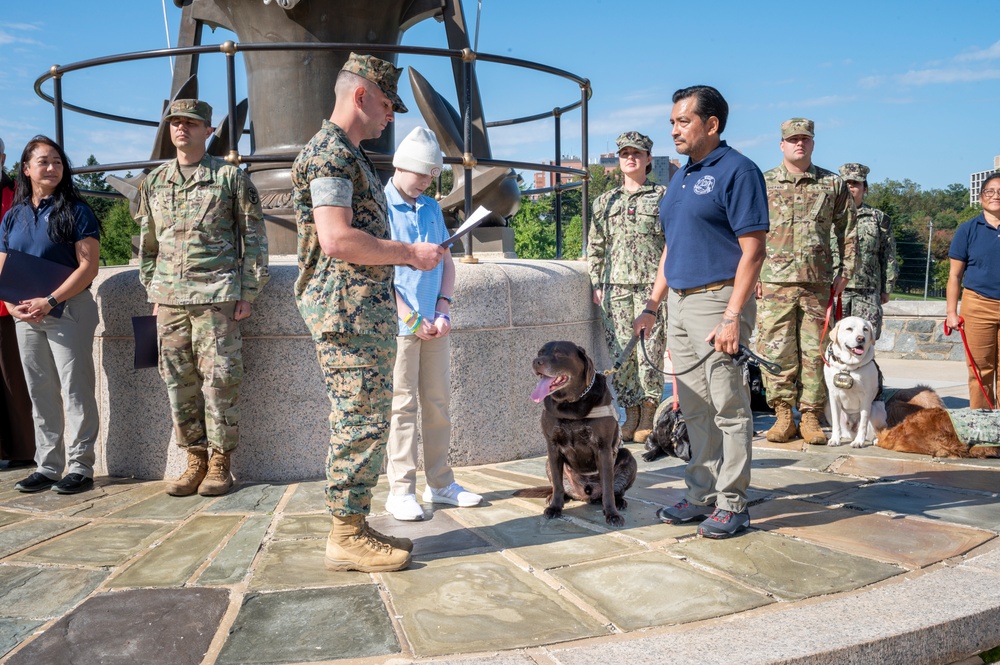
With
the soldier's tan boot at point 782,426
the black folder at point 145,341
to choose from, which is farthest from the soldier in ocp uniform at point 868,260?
the black folder at point 145,341

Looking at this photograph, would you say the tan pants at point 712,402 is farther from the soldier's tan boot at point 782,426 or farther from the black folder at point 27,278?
the black folder at point 27,278

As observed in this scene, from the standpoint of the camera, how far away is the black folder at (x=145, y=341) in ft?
15.2

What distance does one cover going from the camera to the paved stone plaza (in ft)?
8.59

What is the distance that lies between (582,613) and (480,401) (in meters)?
2.40

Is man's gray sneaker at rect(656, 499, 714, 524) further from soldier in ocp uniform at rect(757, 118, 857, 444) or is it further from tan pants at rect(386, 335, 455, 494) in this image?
soldier in ocp uniform at rect(757, 118, 857, 444)

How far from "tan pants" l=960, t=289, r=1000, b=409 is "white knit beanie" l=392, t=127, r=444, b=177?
4.93 meters

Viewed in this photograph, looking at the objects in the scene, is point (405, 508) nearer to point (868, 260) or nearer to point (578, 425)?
point (578, 425)

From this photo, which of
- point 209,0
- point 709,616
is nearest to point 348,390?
point 709,616

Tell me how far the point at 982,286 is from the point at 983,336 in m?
0.41

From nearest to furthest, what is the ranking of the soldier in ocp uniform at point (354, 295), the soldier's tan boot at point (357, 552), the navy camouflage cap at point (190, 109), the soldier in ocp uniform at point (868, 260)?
1. the soldier in ocp uniform at point (354, 295)
2. the soldier's tan boot at point (357, 552)
3. the navy camouflage cap at point (190, 109)
4. the soldier in ocp uniform at point (868, 260)

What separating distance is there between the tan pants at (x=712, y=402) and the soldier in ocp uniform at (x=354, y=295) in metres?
1.43

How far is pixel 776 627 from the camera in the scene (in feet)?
8.77

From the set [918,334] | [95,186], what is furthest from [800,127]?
[95,186]

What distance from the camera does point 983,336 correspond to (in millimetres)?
6520
